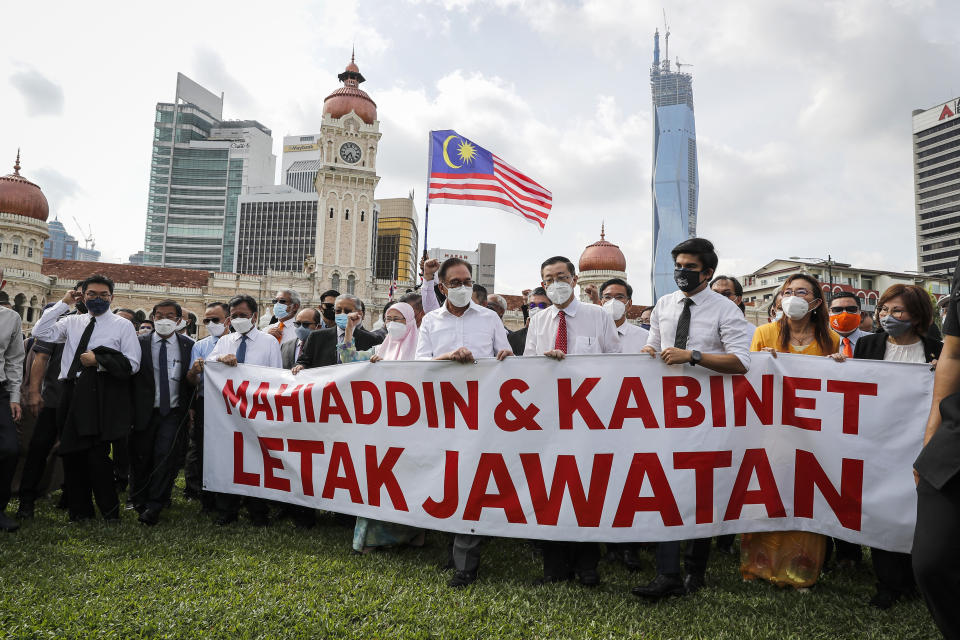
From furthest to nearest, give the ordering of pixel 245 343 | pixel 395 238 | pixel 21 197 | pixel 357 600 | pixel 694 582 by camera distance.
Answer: pixel 395 238 < pixel 21 197 < pixel 245 343 < pixel 694 582 < pixel 357 600

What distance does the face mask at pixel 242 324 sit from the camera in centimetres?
541

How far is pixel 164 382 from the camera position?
5.50m

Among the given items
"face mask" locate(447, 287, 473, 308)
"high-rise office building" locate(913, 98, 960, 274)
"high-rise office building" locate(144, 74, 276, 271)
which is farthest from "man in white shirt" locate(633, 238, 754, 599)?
"high-rise office building" locate(913, 98, 960, 274)

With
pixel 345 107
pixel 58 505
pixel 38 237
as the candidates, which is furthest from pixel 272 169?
pixel 58 505

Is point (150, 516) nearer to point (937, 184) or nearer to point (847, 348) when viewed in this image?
point (847, 348)

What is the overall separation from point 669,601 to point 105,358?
4.74 metres

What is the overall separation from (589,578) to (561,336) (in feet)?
5.25

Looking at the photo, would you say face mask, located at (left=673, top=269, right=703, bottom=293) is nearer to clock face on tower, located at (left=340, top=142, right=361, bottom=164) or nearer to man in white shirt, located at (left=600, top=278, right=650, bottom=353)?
man in white shirt, located at (left=600, top=278, right=650, bottom=353)

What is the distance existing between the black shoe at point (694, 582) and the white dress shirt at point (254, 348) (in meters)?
3.91

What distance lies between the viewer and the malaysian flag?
363 inches

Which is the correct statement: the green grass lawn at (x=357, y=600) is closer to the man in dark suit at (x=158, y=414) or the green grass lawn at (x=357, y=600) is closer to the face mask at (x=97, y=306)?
the man in dark suit at (x=158, y=414)

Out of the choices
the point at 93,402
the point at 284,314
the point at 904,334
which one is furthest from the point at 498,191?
the point at 904,334

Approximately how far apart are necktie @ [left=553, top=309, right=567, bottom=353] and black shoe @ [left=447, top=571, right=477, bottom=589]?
1608 mm

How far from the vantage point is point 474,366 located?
408 cm
